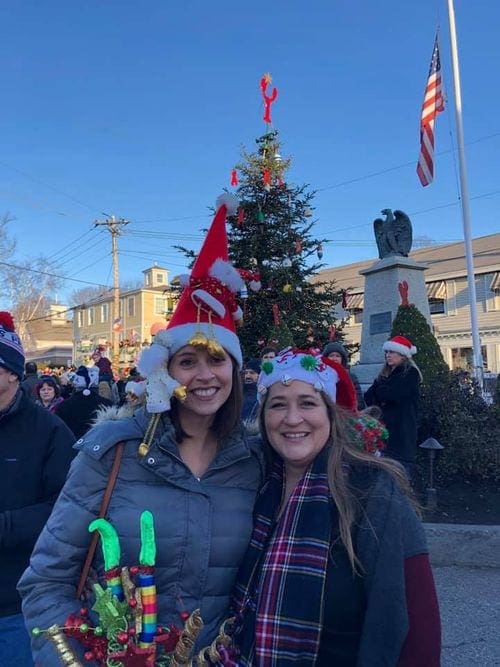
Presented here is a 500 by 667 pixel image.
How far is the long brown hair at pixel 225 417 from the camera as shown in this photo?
198cm

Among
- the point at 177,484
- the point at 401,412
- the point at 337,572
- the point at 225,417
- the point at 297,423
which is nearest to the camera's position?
the point at 337,572

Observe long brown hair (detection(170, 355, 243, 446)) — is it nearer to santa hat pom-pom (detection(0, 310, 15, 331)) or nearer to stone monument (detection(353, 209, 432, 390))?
santa hat pom-pom (detection(0, 310, 15, 331))

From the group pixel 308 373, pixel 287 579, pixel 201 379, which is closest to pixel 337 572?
pixel 287 579

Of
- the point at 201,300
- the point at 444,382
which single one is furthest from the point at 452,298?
the point at 201,300

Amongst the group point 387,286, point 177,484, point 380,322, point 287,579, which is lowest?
point 287,579

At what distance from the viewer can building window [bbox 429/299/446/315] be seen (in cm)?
3112

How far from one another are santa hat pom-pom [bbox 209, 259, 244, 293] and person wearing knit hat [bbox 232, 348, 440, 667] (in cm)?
67

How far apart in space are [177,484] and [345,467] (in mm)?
552

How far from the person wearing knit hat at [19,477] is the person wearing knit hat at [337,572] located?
3.35ft

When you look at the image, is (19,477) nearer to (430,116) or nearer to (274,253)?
(274,253)

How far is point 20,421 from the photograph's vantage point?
2.45 metres

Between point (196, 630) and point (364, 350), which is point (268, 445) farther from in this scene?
point (364, 350)

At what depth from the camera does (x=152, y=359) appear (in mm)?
1978

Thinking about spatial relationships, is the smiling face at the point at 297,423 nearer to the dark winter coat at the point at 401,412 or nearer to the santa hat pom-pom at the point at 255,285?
the santa hat pom-pom at the point at 255,285
